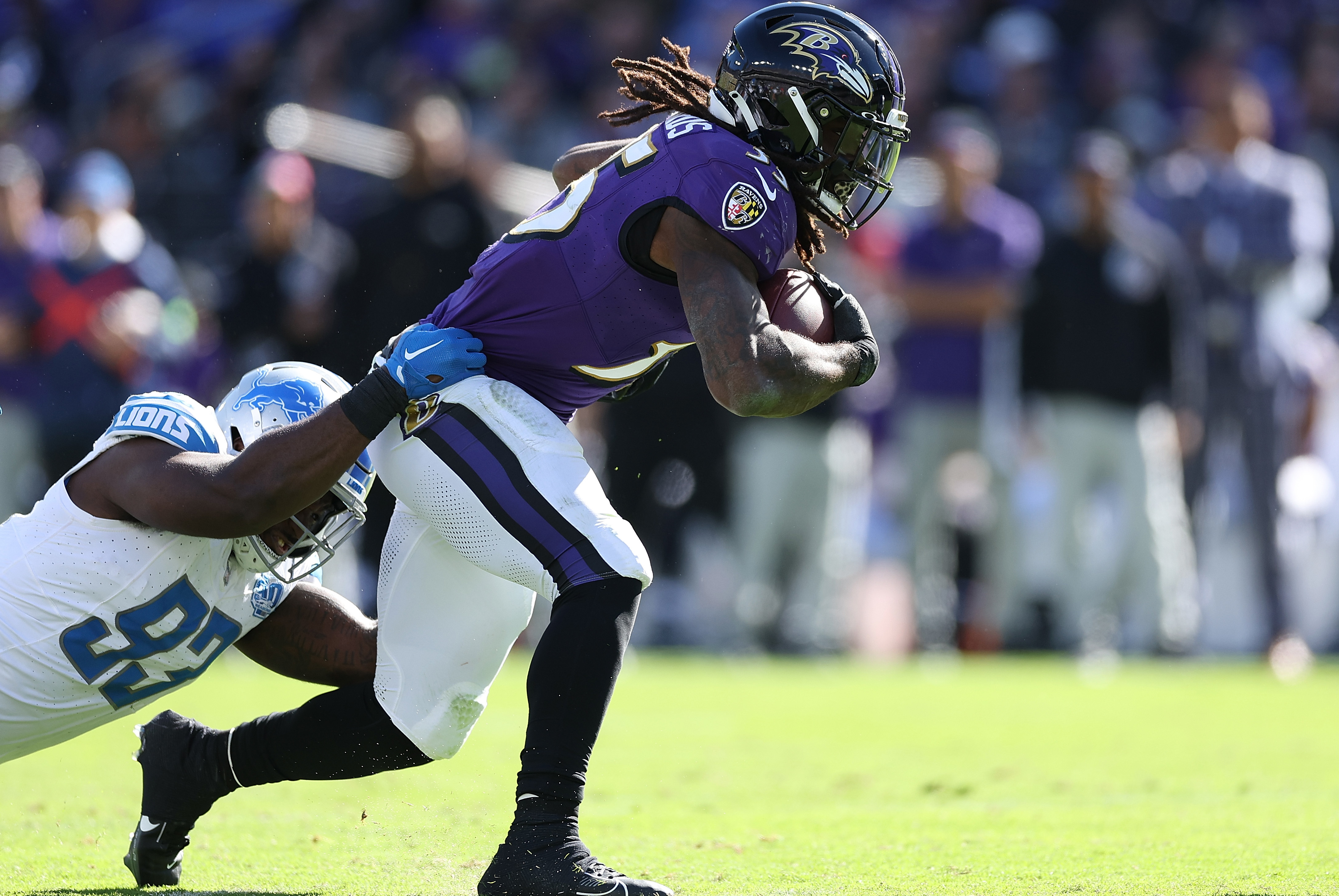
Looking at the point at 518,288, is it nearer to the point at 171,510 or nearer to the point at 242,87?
the point at 171,510

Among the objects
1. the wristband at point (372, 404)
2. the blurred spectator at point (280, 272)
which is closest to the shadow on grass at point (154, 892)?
A: the wristband at point (372, 404)

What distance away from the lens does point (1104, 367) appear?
8.80 metres

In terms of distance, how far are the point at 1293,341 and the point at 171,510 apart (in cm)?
741

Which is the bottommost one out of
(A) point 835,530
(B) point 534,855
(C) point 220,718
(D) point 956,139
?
(B) point 534,855

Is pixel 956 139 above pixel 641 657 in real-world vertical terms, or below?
above

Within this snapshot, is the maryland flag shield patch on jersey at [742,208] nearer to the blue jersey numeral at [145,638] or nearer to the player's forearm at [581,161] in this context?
the player's forearm at [581,161]

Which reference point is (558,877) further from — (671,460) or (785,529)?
(671,460)

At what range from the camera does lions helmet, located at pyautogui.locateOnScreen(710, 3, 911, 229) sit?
348 centimetres

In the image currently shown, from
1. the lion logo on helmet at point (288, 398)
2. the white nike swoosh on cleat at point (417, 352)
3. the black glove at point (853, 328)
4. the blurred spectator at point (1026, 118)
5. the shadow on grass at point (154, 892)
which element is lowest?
the shadow on grass at point (154, 892)

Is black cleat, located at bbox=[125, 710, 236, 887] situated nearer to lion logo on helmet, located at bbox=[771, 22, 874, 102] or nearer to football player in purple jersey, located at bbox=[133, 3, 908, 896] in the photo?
football player in purple jersey, located at bbox=[133, 3, 908, 896]

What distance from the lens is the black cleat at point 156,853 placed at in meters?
3.46

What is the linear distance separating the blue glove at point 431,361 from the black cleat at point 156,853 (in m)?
1.11

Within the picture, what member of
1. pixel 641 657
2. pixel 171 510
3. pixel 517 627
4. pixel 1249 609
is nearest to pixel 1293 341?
pixel 1249 609

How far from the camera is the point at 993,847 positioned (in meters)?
3.86
